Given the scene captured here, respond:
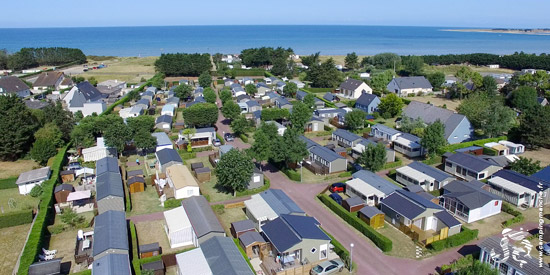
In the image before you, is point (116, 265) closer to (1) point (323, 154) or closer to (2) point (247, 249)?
(2) point (247, 249)

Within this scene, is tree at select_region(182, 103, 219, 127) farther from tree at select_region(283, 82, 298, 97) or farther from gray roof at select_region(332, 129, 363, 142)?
tree at select_region(283, 82, 298, 97)

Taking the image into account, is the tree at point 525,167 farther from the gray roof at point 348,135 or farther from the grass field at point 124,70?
the grass field at point 124,70

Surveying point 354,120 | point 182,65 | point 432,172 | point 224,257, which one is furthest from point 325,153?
point 182,65

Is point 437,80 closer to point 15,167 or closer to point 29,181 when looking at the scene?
point 29,181

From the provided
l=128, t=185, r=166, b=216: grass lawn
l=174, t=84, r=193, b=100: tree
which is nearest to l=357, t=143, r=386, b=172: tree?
l=128, t=185, r=166, b=216: grass lawn

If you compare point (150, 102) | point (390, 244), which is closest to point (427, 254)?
point (390, 244)

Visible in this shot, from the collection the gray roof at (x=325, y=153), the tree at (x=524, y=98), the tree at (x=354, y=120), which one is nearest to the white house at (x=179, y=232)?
the gray roof at (x=325, y=153)
